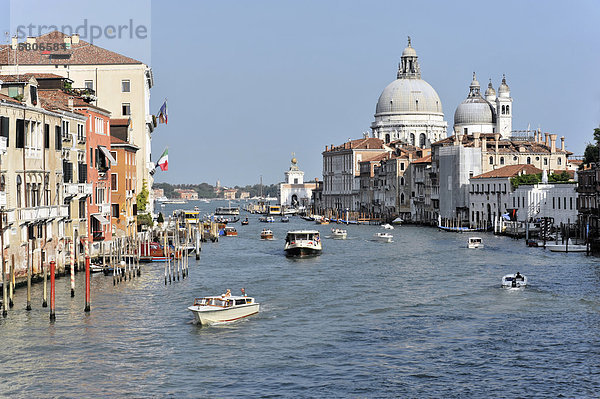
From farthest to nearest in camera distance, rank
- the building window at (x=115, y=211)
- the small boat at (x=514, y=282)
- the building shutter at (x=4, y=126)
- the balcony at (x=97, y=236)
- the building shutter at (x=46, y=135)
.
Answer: the building window at (x=115, y=211), the balcony at (x=97, y=236), the small boat at (x=514, y=282), the building shutter at (x=46, y=135), the building shutter at (x=4, y=126)

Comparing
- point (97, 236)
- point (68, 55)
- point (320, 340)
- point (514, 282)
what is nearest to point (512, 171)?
point (68, 55)

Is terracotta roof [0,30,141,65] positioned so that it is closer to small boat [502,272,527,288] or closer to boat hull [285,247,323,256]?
boat hull [285,247,323,256]

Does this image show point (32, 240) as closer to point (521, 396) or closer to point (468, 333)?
point (468, 333)

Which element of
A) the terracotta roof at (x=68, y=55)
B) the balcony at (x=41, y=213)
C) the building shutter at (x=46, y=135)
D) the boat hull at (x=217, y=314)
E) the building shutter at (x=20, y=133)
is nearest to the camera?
the boat hull at (x=217, y=314)

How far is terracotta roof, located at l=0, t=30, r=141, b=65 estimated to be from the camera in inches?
2445

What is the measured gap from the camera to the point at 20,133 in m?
33.3

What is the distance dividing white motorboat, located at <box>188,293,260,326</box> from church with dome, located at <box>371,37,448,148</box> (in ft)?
422

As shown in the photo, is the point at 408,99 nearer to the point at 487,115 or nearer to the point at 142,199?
the point at 487,115

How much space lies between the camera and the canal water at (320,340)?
22.0 meters

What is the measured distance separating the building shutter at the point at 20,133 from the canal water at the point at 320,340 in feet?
14.9

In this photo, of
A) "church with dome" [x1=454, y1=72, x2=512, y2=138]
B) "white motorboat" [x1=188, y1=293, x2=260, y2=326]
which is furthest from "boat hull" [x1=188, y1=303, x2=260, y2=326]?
"church with dome" [x1=454, y1=72, x2=512, y2=138]

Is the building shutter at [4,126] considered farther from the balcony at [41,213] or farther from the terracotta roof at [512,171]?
the terracotta roof at [512,171]

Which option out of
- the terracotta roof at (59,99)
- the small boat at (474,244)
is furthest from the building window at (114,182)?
the small boat at (474,244)

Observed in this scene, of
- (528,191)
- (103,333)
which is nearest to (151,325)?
(103,333)
